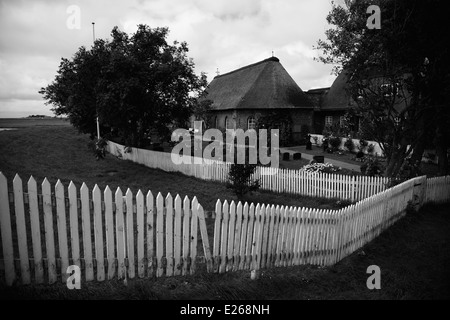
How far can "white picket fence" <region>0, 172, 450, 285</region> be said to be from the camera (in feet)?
11.5

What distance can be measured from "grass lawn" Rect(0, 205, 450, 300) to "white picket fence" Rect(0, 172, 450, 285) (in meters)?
0.20

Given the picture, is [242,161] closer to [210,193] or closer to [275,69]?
[210,193]

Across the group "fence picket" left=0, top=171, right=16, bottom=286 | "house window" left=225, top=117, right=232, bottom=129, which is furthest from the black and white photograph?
"house window" left=225, top=117, right=232, bottom=129

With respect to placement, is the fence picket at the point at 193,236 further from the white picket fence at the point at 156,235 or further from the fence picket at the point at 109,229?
the fence picket at the point at 109,229

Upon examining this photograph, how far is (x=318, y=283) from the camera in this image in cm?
473

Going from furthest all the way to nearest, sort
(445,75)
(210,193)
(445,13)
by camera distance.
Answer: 1. (210,193)
2. (445,75)
3. (445,13)

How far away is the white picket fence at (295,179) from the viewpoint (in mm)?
11008

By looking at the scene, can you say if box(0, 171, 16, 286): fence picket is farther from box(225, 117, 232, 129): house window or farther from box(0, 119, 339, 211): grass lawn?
box(225, 117, 232, 129): house window

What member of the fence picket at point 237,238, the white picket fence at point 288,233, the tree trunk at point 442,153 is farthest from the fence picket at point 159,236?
the tree trunk at point 442,153

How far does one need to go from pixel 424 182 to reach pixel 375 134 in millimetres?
2903

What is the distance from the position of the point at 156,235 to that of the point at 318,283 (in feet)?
9.78

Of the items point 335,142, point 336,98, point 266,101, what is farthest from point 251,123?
point 336,98

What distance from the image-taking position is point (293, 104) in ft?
93.0

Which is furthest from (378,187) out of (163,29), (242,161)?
Answer: (163,29)
